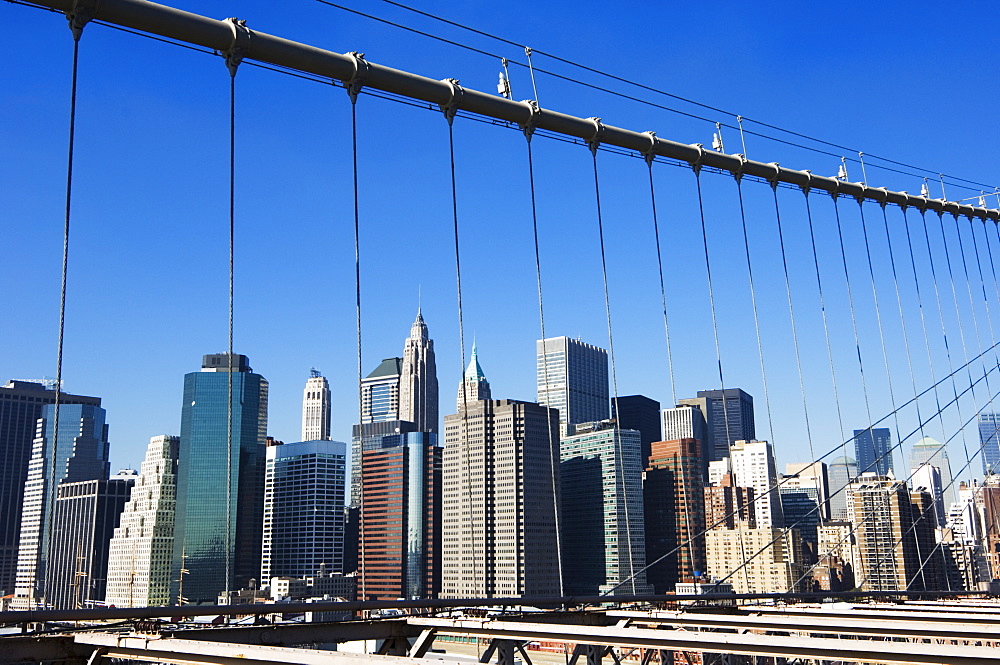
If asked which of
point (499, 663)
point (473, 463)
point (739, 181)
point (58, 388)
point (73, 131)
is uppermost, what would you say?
point (473, 463)

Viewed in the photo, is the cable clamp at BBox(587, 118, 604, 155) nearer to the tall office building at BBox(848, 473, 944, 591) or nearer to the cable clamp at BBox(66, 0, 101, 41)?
the cable clamp at BBox(66, 0, 101, 41)

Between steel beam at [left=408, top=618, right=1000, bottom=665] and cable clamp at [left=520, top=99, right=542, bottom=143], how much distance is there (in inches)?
564

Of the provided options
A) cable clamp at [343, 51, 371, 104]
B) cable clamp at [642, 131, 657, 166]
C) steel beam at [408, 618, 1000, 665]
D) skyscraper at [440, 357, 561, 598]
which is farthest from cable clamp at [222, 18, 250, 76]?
skyscraper at [440, 357, 561, 598]

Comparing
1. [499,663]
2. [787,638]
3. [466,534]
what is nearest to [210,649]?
[499,663]

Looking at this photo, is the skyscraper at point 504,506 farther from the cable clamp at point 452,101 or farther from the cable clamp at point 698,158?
the cable clamp at point 452,101

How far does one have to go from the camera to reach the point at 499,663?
37.3ft

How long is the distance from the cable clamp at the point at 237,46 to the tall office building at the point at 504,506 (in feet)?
461

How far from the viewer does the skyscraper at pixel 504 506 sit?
164 m

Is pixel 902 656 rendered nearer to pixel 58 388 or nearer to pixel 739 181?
pixel 58 388

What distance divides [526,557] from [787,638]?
154m

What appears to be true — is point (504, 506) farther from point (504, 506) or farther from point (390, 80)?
point (390, 80)

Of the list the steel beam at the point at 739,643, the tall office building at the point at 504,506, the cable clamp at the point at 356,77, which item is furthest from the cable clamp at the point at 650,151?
the tall office building at the point at 504,506

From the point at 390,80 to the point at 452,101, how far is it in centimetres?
173

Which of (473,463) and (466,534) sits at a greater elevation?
(473,463)
